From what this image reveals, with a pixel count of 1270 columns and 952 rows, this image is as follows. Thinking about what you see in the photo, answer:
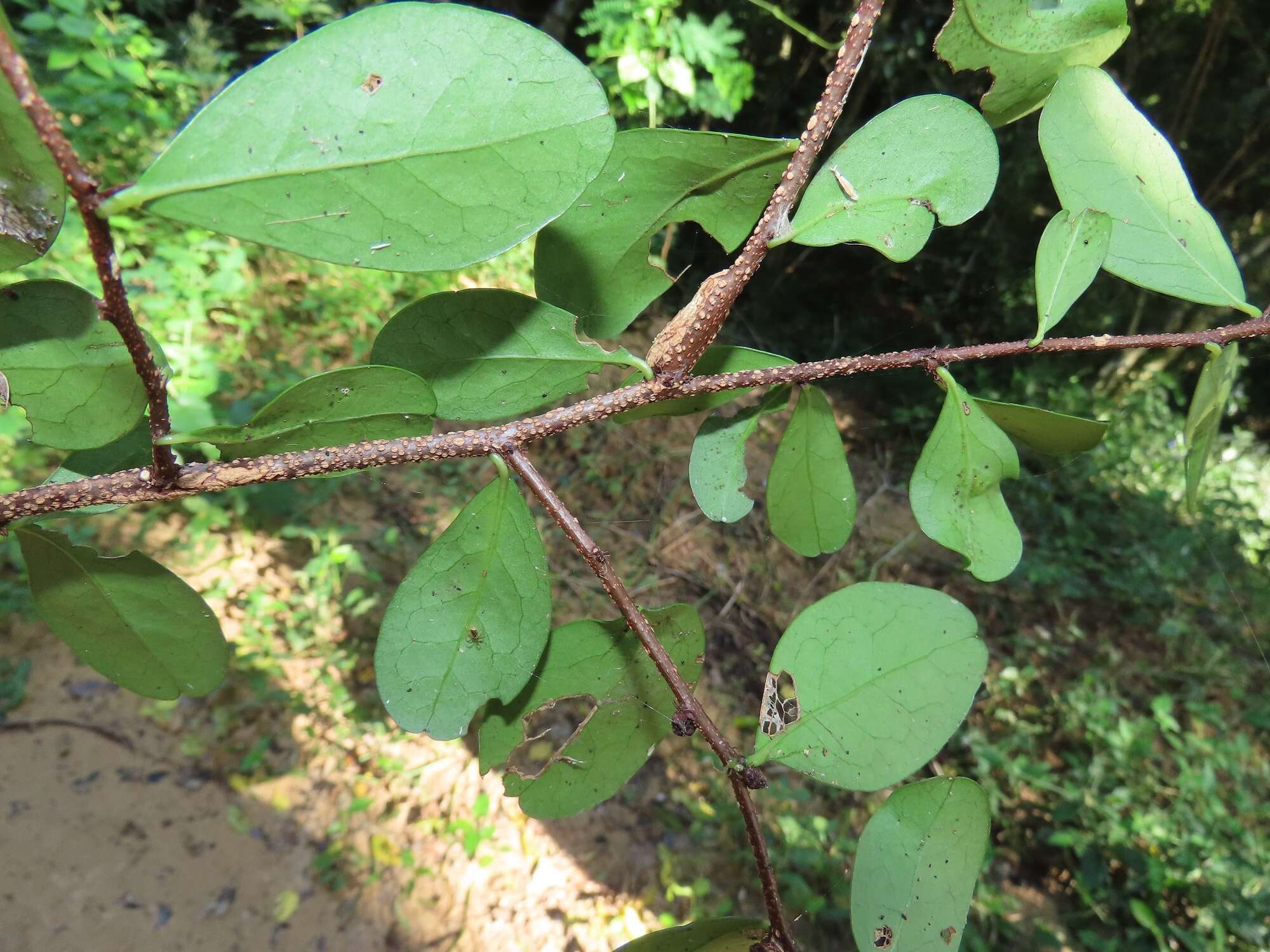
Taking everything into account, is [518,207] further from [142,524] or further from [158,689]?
[142,524]

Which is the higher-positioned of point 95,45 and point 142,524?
point 95,45

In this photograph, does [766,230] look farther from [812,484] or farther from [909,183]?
[812,484]

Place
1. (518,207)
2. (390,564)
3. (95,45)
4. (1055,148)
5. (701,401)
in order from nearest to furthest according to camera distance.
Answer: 1. (518,207)
2. (1055,148)
3. (701,401)
4. (390,564)
5. (95,45)

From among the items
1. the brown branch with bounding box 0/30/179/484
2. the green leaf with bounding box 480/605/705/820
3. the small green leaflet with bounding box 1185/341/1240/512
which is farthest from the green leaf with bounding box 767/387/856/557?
the brown branch with bounding box 0/30/179/484

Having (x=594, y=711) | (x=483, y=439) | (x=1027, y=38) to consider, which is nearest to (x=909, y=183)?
(x=1027, y=38)

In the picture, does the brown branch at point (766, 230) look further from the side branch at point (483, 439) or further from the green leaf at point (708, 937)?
the green leaf at point (708, 937)

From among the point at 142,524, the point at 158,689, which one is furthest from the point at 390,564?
the point at 158,689

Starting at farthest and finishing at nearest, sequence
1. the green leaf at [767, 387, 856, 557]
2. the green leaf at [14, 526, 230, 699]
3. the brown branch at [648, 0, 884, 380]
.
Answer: the green leaf at [767, 387, 856, 557], the green leaf at [14, 526, 230, 699], the brown branch at [648, 0, 884, 380]

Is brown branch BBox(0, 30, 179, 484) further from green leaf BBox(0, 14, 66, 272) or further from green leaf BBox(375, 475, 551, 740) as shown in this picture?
green leaf BBox(375, 475, 551, 740)
